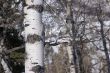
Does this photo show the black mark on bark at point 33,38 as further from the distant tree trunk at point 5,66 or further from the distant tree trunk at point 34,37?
the distant tree trunk at point 5,66

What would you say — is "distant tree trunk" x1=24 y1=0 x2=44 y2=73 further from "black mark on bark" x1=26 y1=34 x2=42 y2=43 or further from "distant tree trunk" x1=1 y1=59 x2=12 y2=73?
"distant tree trunk" x1=1 y1=59 x2=12 y2=73

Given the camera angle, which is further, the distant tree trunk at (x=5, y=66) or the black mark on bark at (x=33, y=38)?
the distant tree trunk at (x=5, y=66)

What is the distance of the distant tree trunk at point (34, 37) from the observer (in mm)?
4895

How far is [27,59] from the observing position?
4.92m

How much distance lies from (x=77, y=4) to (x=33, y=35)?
458 inches

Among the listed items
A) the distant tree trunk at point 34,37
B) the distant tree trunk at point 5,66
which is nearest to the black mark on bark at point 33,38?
the distant tree trunk at point 34,37

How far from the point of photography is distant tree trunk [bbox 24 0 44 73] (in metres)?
→ 4.89

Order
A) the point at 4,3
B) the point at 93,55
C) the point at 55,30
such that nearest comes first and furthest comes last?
the point at 4,3 → the point at 55,30 → the point at 93,55

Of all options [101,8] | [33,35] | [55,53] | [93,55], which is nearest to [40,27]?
[33,35]

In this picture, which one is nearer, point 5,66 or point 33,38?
point 33,38

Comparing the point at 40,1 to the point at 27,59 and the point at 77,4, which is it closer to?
the point at 27,59

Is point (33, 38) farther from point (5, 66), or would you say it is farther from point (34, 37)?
point (5, 66)

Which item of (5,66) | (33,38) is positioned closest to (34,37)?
(33,38)

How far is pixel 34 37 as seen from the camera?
496 cm
